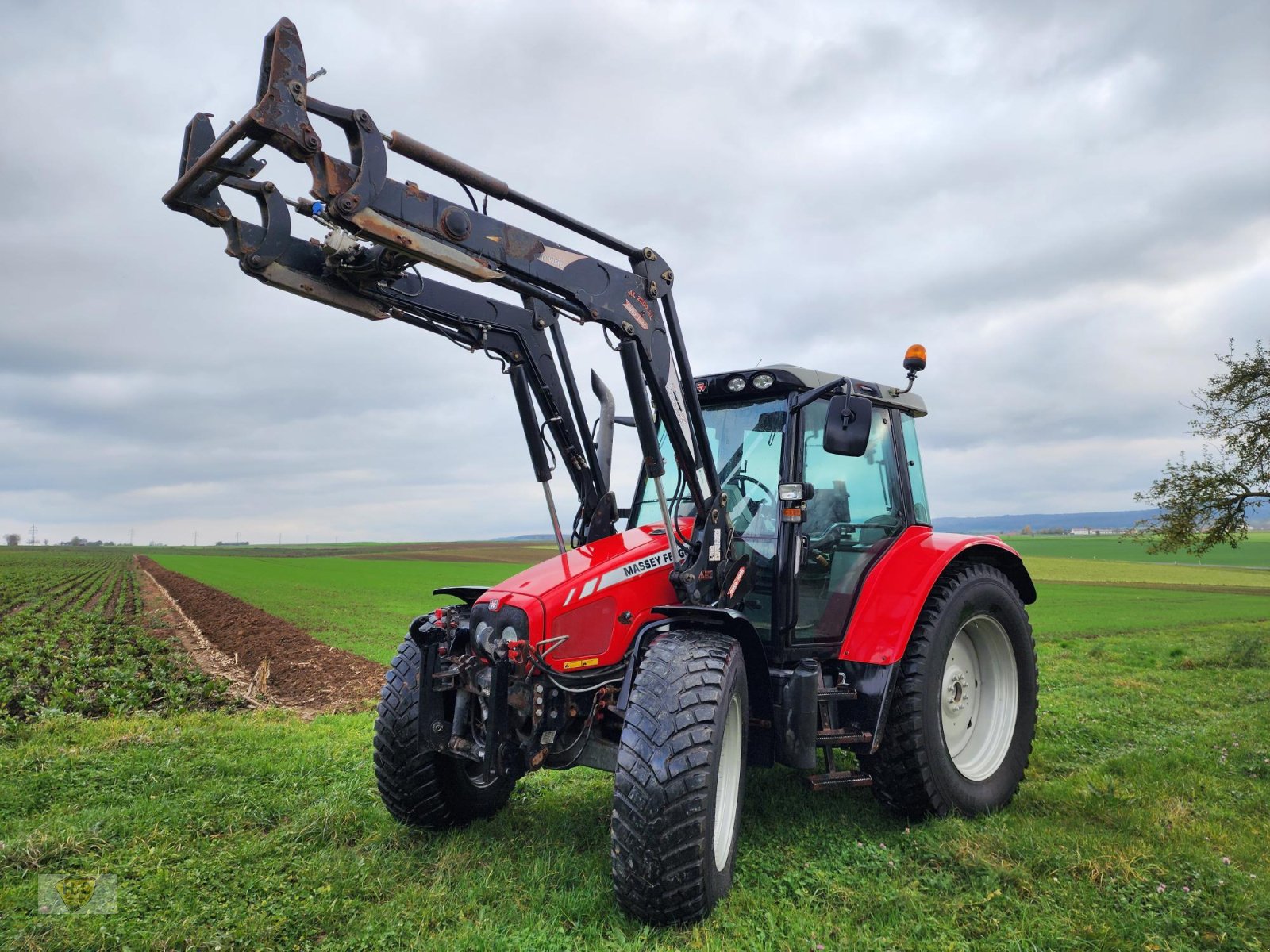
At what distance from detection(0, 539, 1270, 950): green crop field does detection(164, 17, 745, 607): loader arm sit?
4.92 feet

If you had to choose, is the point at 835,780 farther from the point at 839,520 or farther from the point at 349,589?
the point at 349,589

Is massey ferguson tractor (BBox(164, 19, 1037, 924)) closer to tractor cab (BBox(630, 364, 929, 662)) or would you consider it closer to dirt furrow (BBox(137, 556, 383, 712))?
tractor cab (BBox(630, 364, 929, 662))

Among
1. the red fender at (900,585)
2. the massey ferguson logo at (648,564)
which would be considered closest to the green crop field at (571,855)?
the red fender at (900,585)

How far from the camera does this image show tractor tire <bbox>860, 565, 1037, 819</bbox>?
4387mm

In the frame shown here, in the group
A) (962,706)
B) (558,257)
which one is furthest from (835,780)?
(558,257)

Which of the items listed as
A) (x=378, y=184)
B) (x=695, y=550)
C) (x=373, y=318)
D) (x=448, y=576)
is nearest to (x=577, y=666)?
(x=695, y=550)

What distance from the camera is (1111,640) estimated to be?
15.7m

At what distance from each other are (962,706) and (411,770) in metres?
3.44

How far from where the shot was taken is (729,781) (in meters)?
3.83

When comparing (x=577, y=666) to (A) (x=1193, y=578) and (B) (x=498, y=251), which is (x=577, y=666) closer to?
(B) (x=498, y=251)

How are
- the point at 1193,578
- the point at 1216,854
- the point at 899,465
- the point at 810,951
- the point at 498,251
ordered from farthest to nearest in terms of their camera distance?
the point at 1193,578 → the point at 899,465 → the point at 1216,854 → the point at 498,251 → the point at 810,951

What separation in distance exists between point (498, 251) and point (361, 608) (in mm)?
19148

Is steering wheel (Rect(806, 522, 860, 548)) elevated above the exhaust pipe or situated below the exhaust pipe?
below

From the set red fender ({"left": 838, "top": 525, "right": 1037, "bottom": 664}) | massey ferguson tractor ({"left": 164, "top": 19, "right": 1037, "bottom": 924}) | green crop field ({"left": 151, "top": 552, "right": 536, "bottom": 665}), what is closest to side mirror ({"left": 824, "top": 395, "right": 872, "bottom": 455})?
massey ferguson tractor ({"left": 164, "top": 19, "right": 1037, "bottom": 924})
